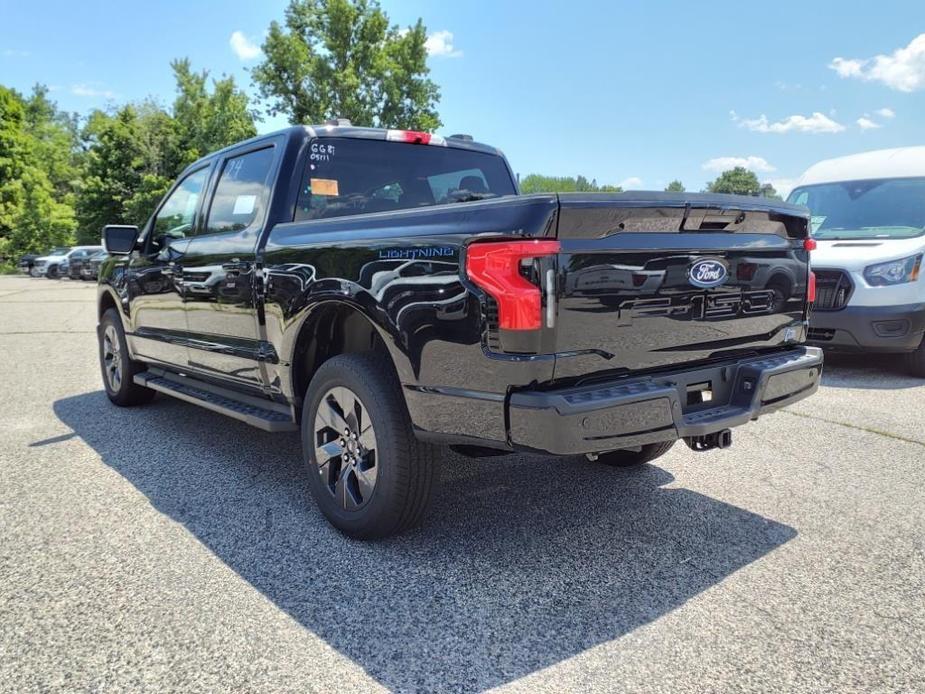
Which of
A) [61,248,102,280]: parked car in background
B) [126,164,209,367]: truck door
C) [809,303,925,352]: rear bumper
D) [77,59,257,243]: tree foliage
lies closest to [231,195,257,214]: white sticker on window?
[126,164,209,367]: truck door

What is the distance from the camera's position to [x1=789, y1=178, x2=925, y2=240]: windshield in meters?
7.42

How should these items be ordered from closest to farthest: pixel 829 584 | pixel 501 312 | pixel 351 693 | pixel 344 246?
pixel 351 693 → pixel 501 312 → pixel 829 584 → pixel 344 246

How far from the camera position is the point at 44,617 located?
2.57 meters

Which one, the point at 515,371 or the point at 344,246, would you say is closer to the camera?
the point at 515,371

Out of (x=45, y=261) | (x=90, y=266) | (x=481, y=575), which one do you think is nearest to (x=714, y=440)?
(x=481, y=575)

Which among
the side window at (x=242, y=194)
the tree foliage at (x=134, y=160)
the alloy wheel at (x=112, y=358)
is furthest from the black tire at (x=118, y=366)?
the tree foliage at (x=134, y=160)

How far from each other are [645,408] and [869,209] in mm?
6824

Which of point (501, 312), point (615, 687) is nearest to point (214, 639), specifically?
point (615, 687)

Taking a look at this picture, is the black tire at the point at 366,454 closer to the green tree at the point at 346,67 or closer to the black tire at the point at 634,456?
the black tire at the point at 634,456

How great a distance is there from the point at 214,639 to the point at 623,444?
5.19 feet

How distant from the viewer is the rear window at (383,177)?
3.84 meters

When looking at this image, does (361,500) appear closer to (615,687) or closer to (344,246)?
(344,246)

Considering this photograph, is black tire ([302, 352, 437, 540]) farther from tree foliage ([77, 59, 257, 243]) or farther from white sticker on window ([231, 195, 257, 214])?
tree foliage ([77, 59, 257, 243])

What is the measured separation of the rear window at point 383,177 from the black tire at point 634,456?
1.82 m
